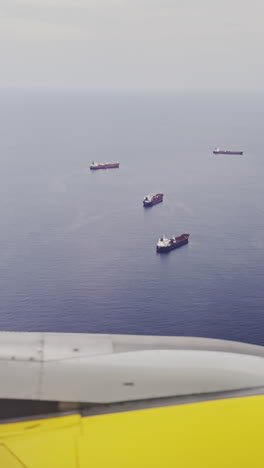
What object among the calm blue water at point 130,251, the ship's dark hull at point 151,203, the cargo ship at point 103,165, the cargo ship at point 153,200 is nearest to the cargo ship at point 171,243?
the calm blue water at point 130,251

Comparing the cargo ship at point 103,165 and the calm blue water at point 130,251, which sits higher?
the cargo ship at point 103,165

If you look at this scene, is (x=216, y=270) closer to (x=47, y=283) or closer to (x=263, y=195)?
(x=47, y=283)

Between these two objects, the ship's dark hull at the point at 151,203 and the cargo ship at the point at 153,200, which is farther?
the cargo ship at the point at 153,200

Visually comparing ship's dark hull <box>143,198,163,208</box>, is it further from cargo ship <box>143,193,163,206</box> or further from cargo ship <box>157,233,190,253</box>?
cargo ship <box>157,233,190,253</box>

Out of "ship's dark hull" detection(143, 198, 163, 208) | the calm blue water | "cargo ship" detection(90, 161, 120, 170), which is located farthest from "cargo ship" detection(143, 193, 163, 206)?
"cargo ship" detection(90, 161, 120, 170)

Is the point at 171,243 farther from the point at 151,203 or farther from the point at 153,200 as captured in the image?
the point at 153,200

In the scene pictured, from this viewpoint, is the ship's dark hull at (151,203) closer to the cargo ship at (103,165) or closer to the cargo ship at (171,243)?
the cargo ship at (171,243)

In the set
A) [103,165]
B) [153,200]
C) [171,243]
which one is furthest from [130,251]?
[103,165]

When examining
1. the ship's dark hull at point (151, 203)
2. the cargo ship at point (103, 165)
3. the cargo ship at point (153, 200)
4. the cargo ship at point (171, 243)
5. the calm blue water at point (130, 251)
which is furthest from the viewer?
the cargo ship at point (103, 165)
